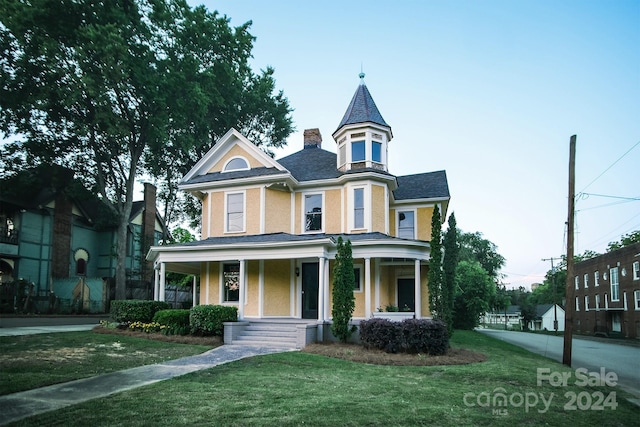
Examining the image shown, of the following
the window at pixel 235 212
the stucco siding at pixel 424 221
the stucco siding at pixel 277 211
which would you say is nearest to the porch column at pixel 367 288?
the stucco siding at pixel 277 211

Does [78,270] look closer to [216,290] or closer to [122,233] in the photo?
[122,233]

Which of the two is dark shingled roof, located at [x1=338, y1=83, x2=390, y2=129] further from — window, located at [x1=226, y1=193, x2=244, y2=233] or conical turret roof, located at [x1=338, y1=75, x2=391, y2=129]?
window, located at [x1=226, y1=193, x2=244, y2=233]

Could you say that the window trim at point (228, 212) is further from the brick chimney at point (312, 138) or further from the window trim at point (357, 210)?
the brick chimney at point (312, 138)

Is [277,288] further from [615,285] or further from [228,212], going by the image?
[615,285]

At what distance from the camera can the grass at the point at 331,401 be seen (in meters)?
6.14

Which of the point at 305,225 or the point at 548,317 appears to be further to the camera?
the point at 548,317

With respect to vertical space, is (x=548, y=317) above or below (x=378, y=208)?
below

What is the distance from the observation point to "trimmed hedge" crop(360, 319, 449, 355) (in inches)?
528

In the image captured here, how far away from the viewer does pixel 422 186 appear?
Result: 73.4 ft

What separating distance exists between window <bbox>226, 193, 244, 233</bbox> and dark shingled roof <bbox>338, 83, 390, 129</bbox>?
5722 millimetres

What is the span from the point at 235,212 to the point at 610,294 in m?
37.6

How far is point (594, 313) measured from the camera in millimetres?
45156

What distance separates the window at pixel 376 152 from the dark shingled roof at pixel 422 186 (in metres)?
2.33

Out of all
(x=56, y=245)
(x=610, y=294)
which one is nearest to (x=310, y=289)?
(x=56, y=245)
